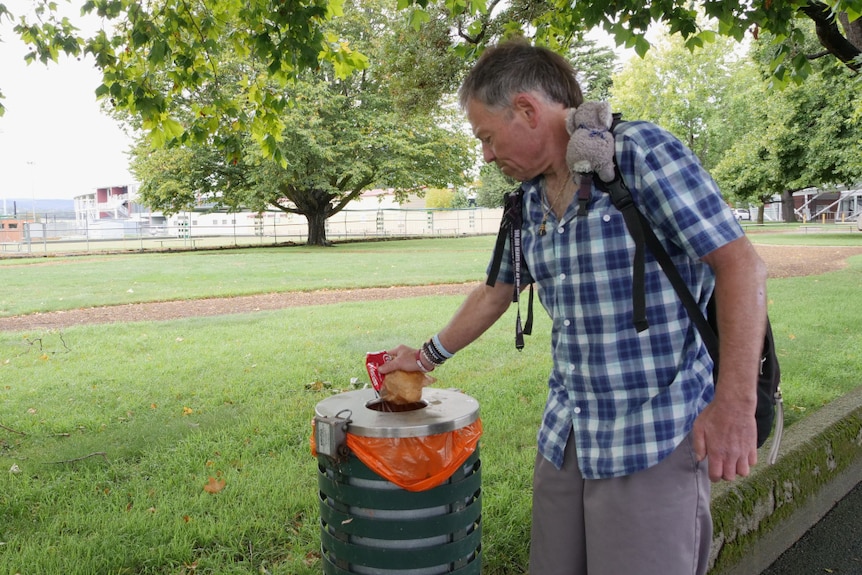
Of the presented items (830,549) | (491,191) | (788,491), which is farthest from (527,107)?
(491,191)

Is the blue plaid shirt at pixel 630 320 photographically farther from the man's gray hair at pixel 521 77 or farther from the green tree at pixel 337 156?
the green tree at pixel 337 156

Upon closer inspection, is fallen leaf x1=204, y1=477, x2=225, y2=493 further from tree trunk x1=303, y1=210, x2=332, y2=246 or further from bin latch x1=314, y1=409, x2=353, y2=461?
tree trunk x1=303, y1=210, x2=332, y2=246

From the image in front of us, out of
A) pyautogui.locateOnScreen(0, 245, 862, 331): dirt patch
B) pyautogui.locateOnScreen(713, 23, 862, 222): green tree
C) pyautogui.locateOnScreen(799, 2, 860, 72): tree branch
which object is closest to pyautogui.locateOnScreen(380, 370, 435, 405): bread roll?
pyautogui.locateOnScreen(799, 2, 860, 72): tree branch

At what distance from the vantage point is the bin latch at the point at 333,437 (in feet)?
6.61

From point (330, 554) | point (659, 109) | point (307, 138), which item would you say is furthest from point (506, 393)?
point (659, 109)

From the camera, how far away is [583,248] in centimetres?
178

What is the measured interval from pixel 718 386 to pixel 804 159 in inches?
A: 1253

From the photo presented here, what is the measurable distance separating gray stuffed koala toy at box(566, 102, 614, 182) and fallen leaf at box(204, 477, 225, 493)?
8.72 ft

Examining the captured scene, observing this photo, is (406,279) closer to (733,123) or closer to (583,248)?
(583,248)

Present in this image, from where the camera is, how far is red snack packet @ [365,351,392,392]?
7.68 ft

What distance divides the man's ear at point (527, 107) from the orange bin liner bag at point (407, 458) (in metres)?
0.89

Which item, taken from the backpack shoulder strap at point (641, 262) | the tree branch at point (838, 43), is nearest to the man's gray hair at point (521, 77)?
the backpack shoulder strap at point (641, 262)

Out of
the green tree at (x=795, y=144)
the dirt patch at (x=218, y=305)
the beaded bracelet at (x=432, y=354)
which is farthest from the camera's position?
the green tree at (x=795, y=144)

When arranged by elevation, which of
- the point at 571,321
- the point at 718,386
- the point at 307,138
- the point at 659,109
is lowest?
the point at 718,386
